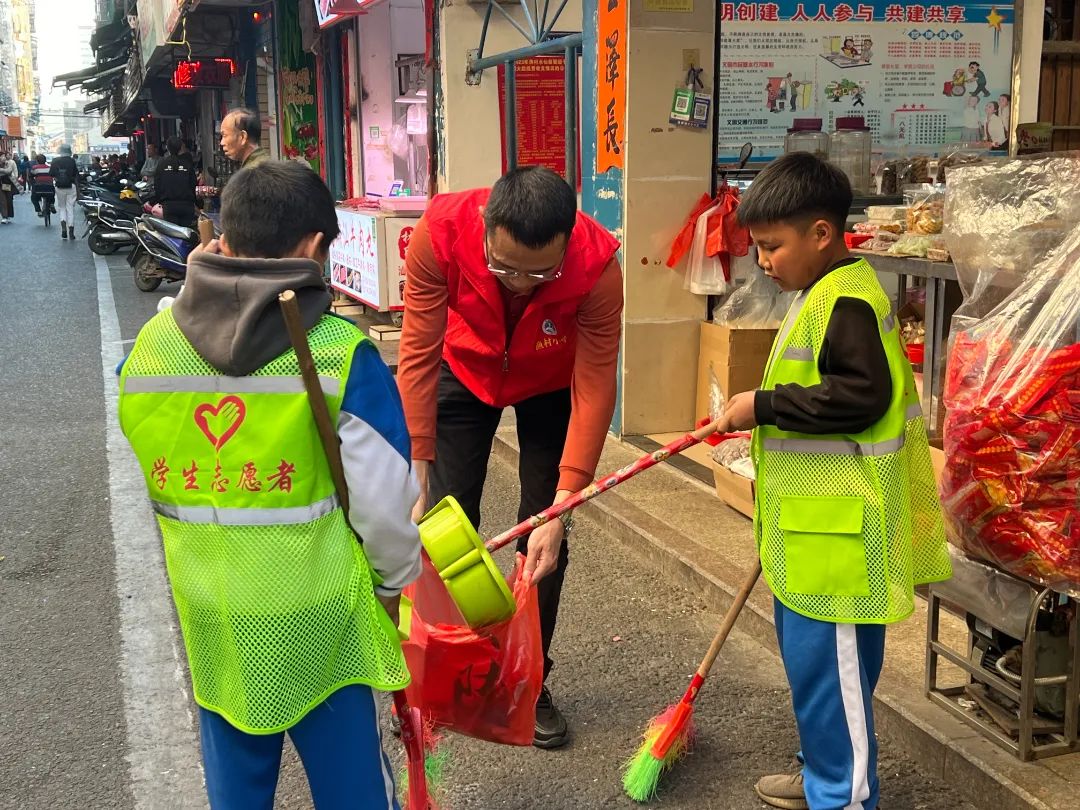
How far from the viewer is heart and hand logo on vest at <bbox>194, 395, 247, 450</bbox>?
1.87 meters

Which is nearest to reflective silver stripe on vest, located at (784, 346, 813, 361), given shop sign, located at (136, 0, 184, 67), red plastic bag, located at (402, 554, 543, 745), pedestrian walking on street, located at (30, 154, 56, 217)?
red plastic bag, located at (402, 554, 543, 745)

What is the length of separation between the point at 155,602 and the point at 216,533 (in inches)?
106

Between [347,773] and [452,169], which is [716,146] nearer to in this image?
[452,169]

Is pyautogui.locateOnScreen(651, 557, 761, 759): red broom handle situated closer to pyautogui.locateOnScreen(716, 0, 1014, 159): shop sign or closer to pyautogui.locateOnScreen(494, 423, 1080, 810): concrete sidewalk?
pyautogui.locateOnScreen(494, 423, 1080, 810): concrete sidewalk

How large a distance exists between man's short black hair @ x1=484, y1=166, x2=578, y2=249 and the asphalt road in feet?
4.94

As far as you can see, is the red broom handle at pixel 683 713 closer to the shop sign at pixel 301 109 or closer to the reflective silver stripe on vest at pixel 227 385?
the reflective silver stripe on vest at pixel 227 385

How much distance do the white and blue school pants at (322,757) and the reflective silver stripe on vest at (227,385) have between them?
21.5 inches

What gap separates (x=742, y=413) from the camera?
2.45 m

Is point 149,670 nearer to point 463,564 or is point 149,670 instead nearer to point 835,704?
point 463,564

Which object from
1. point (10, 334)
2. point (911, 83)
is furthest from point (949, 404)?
point (10, 334)

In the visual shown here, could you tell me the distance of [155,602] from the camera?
438 cm

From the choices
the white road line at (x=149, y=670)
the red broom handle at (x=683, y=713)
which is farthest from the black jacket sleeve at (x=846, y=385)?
the white road line at (x=149, y=670)

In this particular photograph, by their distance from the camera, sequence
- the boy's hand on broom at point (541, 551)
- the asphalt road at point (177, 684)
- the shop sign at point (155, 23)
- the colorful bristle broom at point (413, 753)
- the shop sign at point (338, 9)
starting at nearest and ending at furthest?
1. the colorful bristle broom at point (413, 753)
2. the boy's hand on broom at point (541, 551)
3. the asphalt road at point (177, 684)
4. the shop sign at point (338, 9)
5. the shop sign at point (155, 23)

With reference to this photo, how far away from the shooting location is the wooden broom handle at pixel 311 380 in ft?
5.88
